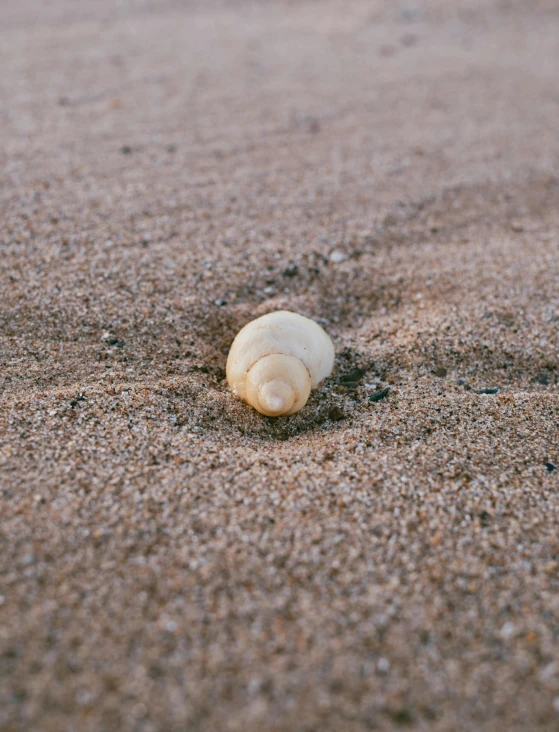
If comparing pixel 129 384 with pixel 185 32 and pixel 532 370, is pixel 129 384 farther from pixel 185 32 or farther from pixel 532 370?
pixel 185 32

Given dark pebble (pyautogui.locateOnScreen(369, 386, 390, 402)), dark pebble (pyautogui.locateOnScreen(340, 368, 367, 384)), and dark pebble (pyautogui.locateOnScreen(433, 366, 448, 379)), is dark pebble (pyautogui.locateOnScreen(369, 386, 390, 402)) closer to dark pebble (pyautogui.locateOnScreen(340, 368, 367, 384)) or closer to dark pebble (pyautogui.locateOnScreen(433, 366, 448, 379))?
dark pebble (pyautogui.locateOnScreen(340, 368, 367, 384))

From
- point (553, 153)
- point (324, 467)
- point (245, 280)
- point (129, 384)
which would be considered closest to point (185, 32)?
point (553, 153)

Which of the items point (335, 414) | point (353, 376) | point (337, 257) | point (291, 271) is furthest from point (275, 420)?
point (337, 257)

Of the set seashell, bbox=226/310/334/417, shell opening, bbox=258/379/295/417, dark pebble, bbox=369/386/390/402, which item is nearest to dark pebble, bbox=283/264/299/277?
seashell, bbox=226/310/334/417

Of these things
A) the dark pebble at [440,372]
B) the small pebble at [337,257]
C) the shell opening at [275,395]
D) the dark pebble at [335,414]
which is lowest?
the dark pebble at [440,372]

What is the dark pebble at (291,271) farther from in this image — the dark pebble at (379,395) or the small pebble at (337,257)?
the dark pebble at (379,395)

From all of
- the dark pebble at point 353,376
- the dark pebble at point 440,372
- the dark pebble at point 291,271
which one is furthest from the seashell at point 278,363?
the dark pebble at point 291,271
